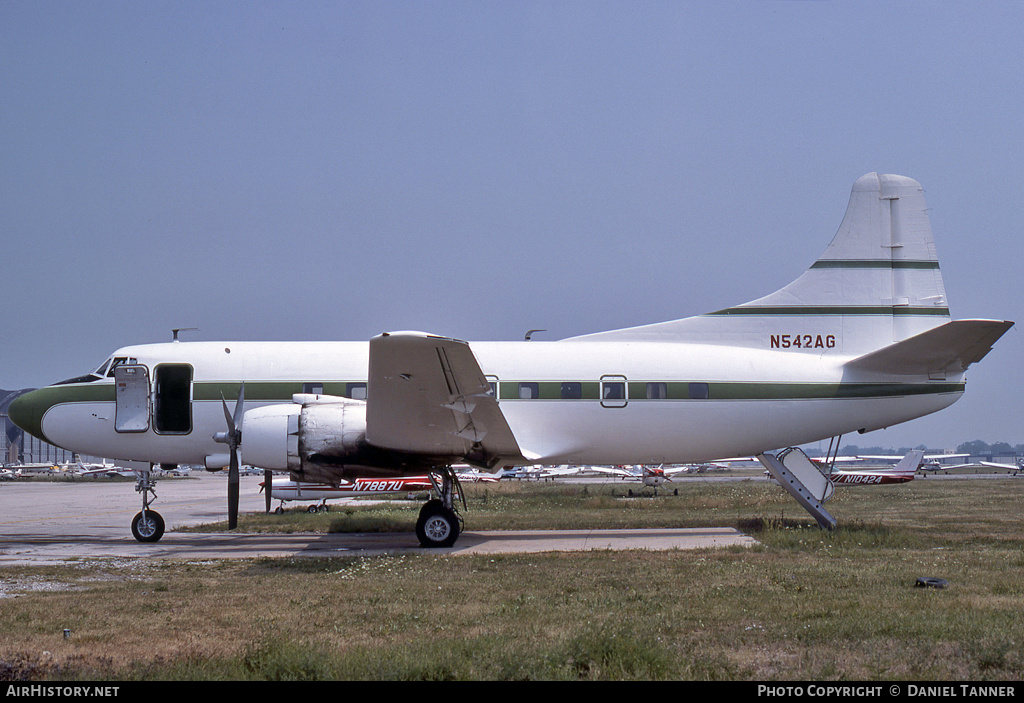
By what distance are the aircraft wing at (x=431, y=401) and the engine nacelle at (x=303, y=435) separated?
514 mm

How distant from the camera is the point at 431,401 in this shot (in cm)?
1350

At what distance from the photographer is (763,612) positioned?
8.58 m

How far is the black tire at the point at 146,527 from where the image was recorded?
1641 cm

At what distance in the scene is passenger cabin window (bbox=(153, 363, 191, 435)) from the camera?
1642 centimetres

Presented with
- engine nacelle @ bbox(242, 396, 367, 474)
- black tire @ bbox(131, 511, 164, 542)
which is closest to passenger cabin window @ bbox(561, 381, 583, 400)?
engine nacelle @ bbox(242, 396, 367, 474)

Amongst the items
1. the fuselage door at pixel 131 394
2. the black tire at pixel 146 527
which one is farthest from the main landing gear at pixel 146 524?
the fuselage door at pixel 131 394

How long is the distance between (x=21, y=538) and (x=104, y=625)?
11.8 meters

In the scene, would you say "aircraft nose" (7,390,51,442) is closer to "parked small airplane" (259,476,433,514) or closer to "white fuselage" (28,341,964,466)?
"white fuselage" (28,341,964,466)

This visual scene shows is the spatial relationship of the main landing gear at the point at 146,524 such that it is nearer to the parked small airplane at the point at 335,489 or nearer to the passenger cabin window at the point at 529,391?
the parked small airplane at the point at 335,489

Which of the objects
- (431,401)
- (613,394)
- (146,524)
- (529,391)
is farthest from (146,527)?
(613,394)

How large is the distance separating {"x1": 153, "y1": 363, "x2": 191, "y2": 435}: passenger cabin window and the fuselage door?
0.23 m

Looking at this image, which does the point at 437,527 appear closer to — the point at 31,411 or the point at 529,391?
the point at 529,391

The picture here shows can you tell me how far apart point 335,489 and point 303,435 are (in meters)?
10.0
